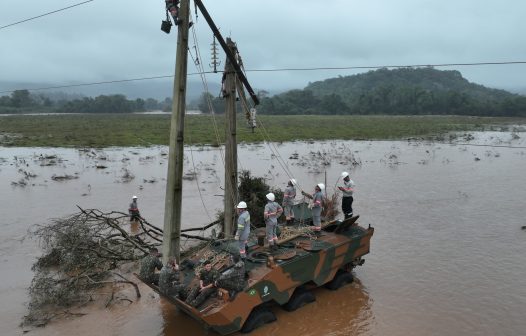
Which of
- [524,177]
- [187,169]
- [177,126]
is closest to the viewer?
[177,126]

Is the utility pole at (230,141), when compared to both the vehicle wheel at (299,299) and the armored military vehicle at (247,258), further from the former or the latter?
the vehicle wheel at (299,299)

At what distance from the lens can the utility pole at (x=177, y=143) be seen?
33.8 ft

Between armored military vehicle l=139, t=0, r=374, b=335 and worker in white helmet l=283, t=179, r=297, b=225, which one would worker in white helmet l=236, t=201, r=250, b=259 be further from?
worker in white helmet l=283, t=179, r=297, b=225

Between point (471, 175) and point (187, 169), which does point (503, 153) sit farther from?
point (187, 169)

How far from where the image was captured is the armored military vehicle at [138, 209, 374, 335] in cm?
919

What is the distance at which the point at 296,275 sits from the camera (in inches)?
414

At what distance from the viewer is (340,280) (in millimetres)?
12484

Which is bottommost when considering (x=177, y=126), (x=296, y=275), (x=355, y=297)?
(x=355, y=297)

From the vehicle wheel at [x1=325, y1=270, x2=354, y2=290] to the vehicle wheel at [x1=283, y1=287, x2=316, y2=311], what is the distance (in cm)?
103

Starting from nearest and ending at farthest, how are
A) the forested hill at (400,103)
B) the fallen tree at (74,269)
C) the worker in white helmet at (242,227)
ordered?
1. the worker in white helmet at (242,227)
2. the fallen tree at (74,269)
3. the forested hill at (400,103)

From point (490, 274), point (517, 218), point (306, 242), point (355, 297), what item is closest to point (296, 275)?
point (306, 242)

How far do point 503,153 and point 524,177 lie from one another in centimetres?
1138

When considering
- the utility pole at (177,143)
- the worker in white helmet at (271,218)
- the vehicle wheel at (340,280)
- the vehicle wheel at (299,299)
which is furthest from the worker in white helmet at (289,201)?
the utility pole at (177,143)

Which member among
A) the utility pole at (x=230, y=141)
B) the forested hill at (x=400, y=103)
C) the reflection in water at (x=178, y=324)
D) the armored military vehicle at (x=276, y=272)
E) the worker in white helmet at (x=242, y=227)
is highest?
the forested hill at (x=400, y=103)
